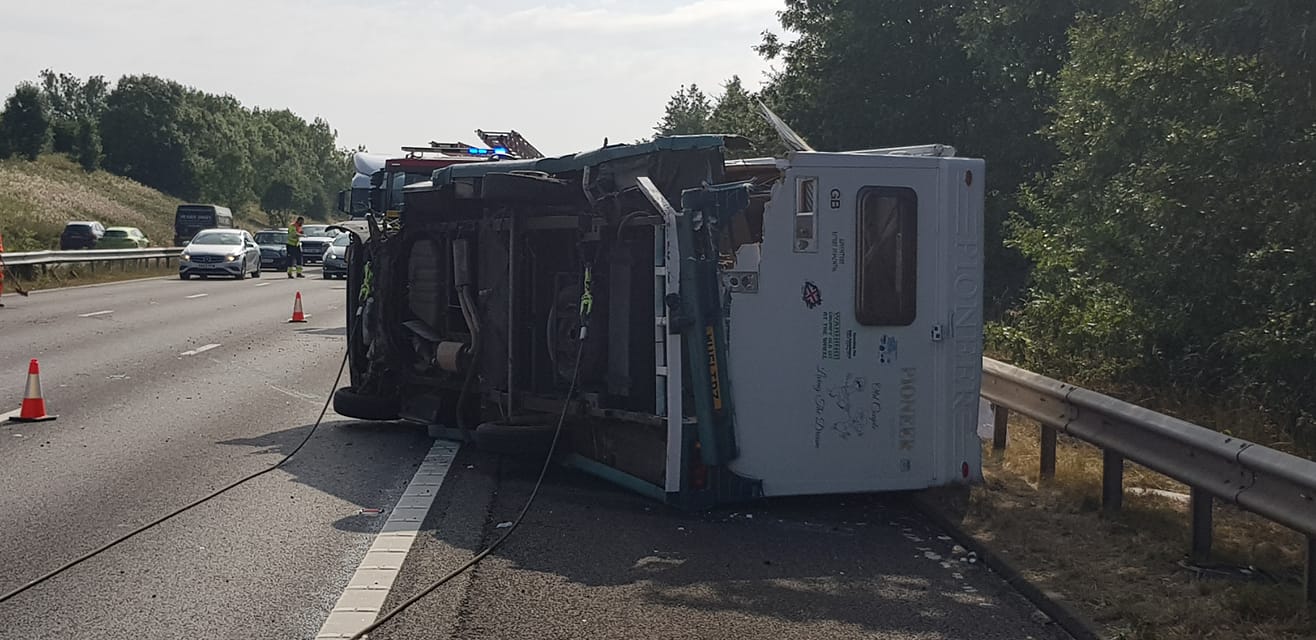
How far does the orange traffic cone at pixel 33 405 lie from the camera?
464 inches

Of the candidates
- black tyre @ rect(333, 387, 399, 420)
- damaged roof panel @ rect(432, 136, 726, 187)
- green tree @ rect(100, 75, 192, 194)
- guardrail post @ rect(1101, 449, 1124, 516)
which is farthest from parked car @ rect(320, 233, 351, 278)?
green tree @ rect(100, 75, 192, 194)

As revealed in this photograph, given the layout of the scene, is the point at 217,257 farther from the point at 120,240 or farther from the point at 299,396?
the point at 299,396

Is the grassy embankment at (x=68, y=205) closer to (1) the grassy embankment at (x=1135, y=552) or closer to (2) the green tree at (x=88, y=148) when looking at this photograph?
(2) the green tree at (x=88, y=148)

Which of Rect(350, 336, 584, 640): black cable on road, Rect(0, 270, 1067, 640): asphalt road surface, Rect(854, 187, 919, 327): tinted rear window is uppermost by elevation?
Rect(854, 187, 919, 327): tinted rear window

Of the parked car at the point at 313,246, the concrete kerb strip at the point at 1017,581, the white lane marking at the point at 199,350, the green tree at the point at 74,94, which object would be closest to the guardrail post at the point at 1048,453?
the concrete kerb strip at the point at 1017,581

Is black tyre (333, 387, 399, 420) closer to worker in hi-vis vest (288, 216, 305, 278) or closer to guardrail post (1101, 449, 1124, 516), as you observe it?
guardrail post (1101, 449, 1124, 516)

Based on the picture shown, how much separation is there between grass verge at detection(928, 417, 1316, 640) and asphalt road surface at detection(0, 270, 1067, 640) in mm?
281

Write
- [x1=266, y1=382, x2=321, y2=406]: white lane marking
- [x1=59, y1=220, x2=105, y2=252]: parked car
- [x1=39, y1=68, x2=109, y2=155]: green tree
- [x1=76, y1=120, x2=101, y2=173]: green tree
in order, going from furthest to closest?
[x1=39, y1=68, x2=109, y2=155]: green tree < [x1=76, y1=120, x2=101, y2=173]: green tree < [x1=59, y1=220, x2=105, y2=252]: parked car < [x1=266, y1=382, x2=321, y2=406]: white lane marking

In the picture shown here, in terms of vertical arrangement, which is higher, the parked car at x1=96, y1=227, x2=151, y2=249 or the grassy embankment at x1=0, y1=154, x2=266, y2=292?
the grassy embankment at x1=0, y1=154, x2=266, y2=292

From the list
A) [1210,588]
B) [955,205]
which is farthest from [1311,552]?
[955,205]

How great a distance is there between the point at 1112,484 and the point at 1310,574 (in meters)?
2.07

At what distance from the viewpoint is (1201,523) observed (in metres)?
6.91

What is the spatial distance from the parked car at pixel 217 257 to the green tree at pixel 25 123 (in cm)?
5667

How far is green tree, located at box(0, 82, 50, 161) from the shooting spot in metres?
90.3
